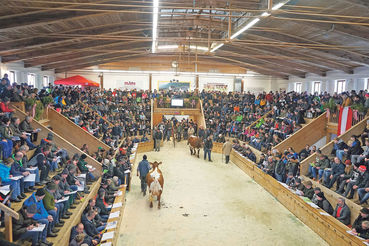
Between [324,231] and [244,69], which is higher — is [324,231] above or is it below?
below

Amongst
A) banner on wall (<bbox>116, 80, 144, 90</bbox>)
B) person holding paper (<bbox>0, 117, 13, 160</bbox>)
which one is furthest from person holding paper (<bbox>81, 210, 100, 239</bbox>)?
banner on wall (<bbox>116, 80, 144, 90</bbox>)

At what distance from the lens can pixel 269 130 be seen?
611 inches

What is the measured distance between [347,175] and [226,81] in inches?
877

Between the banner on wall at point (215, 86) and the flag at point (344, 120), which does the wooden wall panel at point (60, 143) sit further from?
the banner on wall at point (215, 86)

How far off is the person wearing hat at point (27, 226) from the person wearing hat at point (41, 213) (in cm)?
15

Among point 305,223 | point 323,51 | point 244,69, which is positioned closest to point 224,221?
point 305,223

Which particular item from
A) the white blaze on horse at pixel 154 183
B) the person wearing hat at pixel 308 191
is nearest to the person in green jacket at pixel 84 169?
the white blaze on horse at pixel 154 183

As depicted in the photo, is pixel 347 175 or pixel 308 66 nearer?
pixel 347 175

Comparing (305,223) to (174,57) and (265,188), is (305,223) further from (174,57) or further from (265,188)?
(174,57)

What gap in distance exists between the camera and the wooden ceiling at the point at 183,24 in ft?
31.9

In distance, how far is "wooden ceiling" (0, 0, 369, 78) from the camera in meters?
9.72

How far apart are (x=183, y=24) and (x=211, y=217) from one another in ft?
40.1

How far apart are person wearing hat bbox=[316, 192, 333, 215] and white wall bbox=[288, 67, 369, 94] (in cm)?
1403

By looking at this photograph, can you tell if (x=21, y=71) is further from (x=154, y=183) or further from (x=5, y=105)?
(x=154, y=183)
